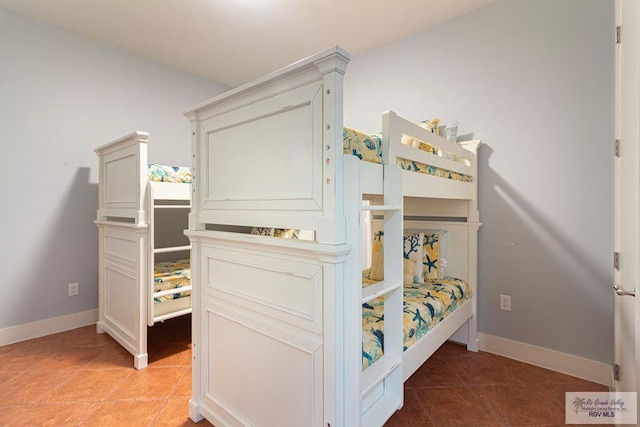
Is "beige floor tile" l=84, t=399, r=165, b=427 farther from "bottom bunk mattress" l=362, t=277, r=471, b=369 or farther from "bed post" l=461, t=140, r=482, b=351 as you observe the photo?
"bed post" l=461, t=140, r=482, b=351

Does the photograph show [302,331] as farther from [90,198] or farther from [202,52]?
[202,52]

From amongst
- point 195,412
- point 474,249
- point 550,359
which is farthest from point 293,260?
point 550,359

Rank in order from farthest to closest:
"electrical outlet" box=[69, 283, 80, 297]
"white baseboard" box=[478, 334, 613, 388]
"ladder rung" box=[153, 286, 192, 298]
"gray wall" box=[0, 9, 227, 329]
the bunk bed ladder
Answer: "electrical outlet" box=[69, 283, 80, 297], "gray wall" box=[0, 9, 227, 329], "ladder rung" box=[153, 286, 192, 298], "white baseboard" box=[478, 334, 613, 388], the bunk bed ladder

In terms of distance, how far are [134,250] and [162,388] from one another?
3.16 ft

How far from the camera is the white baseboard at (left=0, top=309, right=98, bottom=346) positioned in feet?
7.95

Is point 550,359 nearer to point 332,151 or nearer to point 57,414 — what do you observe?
point 332,151

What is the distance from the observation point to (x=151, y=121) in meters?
3.25

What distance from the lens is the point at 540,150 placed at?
7.02ft

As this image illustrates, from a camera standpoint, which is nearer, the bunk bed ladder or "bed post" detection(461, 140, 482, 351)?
the bunk bed ladder

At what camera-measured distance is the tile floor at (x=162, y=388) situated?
5.21 ft

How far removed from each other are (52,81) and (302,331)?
3.12 metres

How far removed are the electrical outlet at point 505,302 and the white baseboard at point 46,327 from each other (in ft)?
11.6

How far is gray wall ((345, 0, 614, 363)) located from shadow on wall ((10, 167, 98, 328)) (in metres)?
3.27

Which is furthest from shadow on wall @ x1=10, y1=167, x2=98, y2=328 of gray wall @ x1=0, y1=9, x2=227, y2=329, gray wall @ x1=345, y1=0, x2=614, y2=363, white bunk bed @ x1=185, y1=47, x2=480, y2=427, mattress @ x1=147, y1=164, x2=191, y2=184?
gray wall @ x1=345, y1=0, x2=614, y2=363
